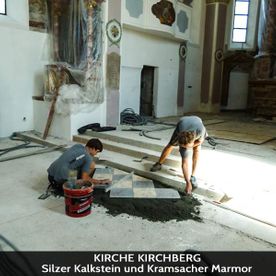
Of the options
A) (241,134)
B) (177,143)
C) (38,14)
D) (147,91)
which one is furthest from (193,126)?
(147,91)

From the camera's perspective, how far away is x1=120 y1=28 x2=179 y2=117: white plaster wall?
8055mm

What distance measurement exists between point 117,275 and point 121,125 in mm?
5121

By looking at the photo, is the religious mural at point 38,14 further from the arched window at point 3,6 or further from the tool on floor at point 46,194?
the tool on floor at point 46,194

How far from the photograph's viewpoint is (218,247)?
8.37 feet

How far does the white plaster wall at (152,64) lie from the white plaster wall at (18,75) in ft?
7.23

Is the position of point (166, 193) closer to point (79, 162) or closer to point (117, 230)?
point (117, 230)

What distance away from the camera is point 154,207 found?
3.20 meters

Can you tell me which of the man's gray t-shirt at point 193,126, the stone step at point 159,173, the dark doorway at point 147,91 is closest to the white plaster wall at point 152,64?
the dark doorway at point 147,91

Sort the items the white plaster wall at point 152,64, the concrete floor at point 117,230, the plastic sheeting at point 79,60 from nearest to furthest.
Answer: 1. the concrete floor at point 117,230
2. the plastic sheeting at point 79,60
3. the white plaster wall at point 152,64

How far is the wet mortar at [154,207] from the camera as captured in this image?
3068 mm

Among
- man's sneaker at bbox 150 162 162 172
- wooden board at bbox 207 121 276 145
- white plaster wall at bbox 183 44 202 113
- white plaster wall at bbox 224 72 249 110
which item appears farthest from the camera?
white plaster wall at bbox 224 72 249 110

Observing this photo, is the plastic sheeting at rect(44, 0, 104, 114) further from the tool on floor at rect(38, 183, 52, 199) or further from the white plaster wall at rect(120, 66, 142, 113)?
the tool on floor at rect(38, 183, 52, 199)

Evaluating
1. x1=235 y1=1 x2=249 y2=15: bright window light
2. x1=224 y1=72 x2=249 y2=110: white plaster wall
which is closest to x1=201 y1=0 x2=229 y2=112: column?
x1=224 y1=72 x2=249 y2=110: white plaster wall

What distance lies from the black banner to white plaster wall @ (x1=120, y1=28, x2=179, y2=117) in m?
6.08
